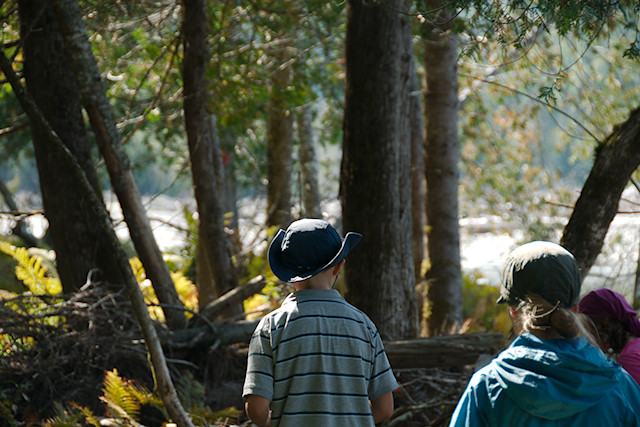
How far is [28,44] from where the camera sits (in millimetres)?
6199

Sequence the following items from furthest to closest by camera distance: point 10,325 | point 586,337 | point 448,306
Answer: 1. point 448,306
2. point 10,325
3. point 586,337

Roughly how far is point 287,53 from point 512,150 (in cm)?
889

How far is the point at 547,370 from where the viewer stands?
6.12 feet

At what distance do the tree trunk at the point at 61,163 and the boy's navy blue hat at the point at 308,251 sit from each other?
4.06 m

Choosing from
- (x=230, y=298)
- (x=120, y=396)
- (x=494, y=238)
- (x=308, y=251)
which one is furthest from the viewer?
(x=494, y=238)

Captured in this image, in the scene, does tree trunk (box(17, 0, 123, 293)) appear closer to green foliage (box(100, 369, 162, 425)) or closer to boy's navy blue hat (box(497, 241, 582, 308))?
green foliage (box(100, 369, 162, 425))

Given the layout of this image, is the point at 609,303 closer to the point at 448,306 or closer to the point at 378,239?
the point at 378,239

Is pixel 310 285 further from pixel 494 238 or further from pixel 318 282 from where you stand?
pixel 494 238

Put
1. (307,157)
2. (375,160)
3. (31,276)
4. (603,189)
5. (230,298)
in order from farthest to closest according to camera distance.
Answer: (307,157), (31,276), (230,298), (375,160), (603,189)

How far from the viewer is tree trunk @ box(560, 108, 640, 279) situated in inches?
163

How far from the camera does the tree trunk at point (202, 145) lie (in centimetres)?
696

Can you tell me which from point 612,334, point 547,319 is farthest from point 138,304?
point 547,319

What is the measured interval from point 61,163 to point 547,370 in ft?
17.8

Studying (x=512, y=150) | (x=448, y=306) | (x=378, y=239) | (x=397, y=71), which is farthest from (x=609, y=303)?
(x=512, y=150)
